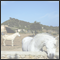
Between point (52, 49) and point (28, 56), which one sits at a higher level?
point (52, 49)

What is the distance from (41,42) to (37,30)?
15640 mm

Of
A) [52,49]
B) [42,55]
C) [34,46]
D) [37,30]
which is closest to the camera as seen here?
[52,49]

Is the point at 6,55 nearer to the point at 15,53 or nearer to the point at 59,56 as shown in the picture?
the point at 15,53

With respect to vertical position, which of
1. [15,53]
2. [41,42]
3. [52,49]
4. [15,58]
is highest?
[41,42]

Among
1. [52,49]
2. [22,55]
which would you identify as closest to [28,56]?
[22,55]

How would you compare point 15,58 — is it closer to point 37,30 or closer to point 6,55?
point 6,55

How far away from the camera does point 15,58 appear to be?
280cm

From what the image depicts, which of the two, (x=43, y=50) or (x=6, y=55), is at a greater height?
(x=43, y=50)

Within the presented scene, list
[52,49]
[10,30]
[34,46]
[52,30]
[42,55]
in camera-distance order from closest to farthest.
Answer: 1. [52,49]
2. [42,55]
3. [34,46]
4. [10,30]
5. [52,30]

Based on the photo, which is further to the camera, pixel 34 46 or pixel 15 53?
pixel 34 46

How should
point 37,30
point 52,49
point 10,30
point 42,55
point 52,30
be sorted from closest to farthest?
point 52,49 → point 42,55 → point 37,30 → point 10,30 → point 52,30

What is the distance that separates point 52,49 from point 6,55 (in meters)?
1.60

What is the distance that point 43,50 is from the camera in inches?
111


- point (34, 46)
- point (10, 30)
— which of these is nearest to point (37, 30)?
point (10, 30)
